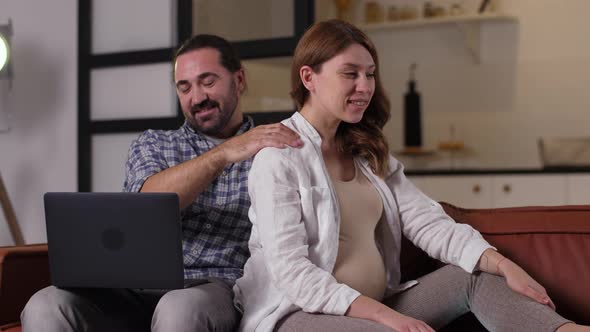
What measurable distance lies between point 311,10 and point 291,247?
1.87 m

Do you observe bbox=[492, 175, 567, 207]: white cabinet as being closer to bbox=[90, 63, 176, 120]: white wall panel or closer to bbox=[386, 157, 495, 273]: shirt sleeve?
bbox=[90, 63, 176, 120]: white wall panel

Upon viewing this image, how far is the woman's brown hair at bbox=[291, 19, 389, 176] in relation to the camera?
1763 millimetres

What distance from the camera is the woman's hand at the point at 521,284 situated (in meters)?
1.63

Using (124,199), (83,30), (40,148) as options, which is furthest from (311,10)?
(124,199)

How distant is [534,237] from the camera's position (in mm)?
1966

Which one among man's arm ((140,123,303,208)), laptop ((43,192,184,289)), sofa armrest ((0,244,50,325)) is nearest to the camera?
laptop ((43,192,184,289))

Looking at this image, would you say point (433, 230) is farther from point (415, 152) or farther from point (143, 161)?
point (415, 152)

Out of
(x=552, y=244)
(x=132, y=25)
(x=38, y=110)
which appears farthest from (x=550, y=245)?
(x=38, y=110)

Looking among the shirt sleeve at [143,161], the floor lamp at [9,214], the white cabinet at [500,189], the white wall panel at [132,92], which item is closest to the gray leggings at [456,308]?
the shirt sleeve at [143,161]

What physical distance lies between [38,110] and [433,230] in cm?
260

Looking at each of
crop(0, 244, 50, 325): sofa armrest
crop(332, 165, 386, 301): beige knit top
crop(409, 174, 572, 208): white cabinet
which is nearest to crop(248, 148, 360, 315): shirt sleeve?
crop(332, 165, 386, 301): beige knit top

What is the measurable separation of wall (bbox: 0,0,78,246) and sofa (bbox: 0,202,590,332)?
185cm

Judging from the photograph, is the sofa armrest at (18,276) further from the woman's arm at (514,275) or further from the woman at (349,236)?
the woman's arm at (514,275)

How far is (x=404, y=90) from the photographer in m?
5.29
